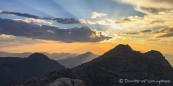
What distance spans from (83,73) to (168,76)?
84.4 meters

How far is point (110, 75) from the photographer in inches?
7525

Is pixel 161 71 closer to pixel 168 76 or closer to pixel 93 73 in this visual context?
pixel 168 76

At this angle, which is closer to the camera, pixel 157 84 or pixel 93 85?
pixel 93 85

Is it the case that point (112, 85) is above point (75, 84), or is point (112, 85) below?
below

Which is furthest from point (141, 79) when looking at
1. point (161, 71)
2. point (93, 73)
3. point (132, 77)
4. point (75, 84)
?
point (75, 84)

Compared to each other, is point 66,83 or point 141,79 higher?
point 66,83

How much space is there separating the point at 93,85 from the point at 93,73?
62.8 ft

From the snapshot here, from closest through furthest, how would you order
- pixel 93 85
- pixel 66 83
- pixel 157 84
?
pixel 66 83 < pixel 93 85 < pixel 157 84

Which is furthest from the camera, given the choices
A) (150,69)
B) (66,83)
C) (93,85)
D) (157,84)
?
(150,69)

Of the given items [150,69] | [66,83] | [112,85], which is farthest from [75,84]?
[150,69]

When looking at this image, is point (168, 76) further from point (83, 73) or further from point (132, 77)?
point (83, 73)

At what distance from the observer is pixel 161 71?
199 metres

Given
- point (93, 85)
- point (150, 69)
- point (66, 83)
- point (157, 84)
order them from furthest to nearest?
point (150, 69) → point (157, 84) → point (93, 85) → point (66, 83)

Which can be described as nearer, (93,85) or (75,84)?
(75,84)
